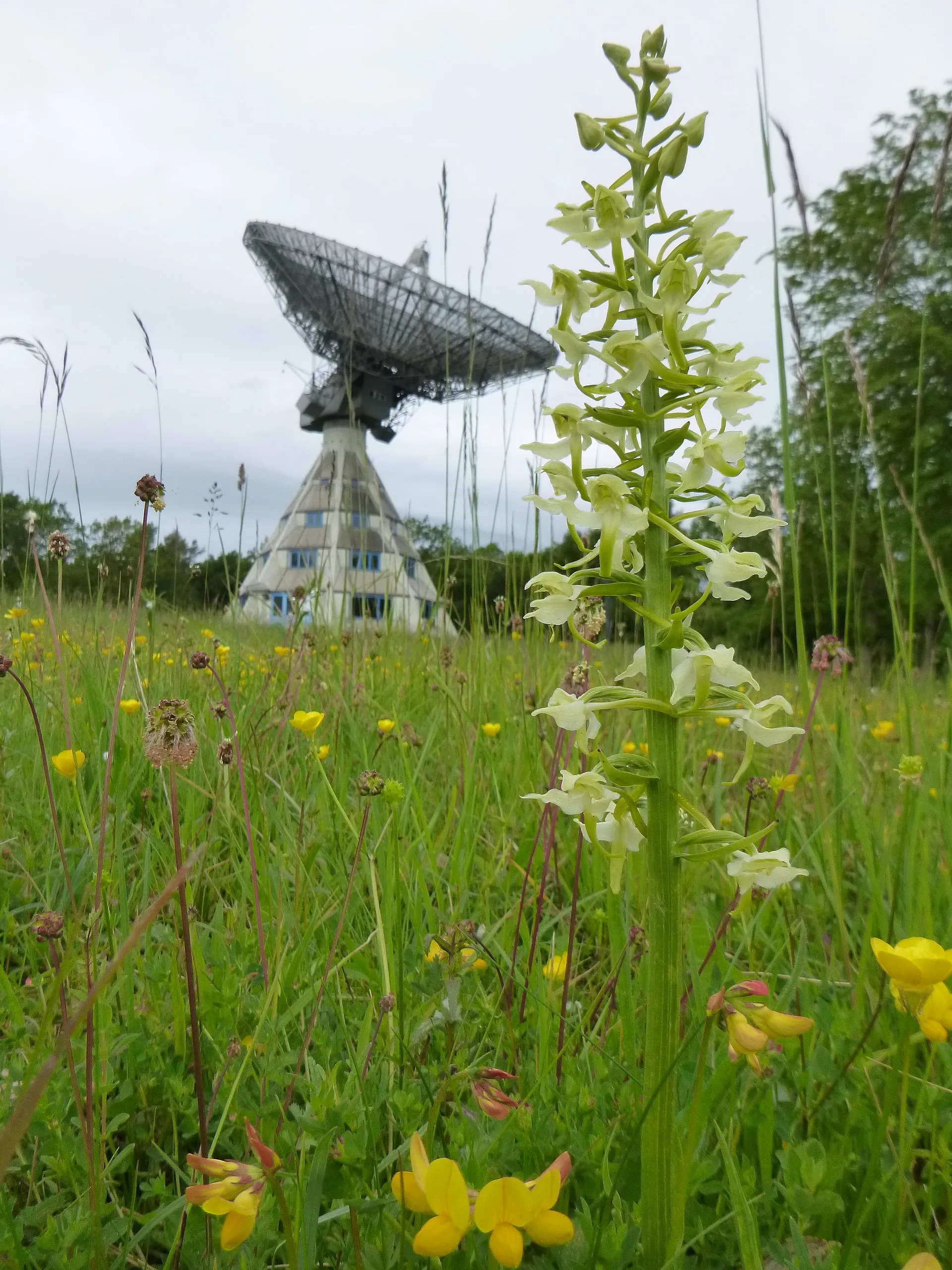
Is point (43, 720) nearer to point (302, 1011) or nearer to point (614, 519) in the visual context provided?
point (302, 1011)

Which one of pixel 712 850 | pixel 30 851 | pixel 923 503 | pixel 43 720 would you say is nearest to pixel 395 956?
pixel 712 850

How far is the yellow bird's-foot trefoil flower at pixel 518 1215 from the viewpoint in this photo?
68cm

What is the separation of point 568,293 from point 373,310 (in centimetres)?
3120


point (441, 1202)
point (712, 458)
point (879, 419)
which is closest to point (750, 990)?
point (441, 1202)

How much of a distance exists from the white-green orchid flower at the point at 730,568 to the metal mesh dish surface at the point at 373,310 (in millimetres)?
25603

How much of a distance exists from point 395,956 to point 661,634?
2.72 ft

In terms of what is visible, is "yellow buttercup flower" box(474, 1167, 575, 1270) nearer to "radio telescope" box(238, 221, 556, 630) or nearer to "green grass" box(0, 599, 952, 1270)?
"green grass" box(0, 599, 952, 1270)

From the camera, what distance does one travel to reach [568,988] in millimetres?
1322

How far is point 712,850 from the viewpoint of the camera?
80 cm

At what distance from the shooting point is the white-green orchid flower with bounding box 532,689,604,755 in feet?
2.87

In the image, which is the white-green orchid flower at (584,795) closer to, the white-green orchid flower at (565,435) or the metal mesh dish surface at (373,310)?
the white-green orchid flower at (565,435)

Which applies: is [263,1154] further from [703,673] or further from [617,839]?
[703,673]

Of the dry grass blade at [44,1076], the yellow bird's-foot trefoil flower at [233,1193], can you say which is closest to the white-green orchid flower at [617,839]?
the yellow bird's-foot trefoil flower at [233,1193]

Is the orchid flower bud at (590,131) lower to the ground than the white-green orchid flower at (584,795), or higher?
higher
